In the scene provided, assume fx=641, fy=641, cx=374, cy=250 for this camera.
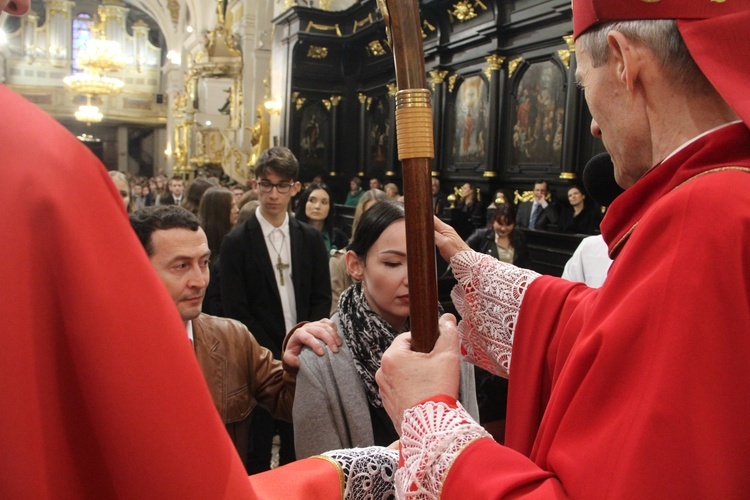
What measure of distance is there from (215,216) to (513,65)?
23.8ft

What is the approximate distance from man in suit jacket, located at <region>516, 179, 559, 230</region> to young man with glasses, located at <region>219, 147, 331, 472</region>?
5281mm

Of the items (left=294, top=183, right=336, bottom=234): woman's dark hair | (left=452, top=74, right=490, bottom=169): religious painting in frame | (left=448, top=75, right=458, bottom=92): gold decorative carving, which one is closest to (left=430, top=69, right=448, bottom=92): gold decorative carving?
(left=448, top=75, right=458, bottom=92): gold decorative carving

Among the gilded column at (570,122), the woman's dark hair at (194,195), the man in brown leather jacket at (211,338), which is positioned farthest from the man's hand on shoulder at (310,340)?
the gilded column at (570,122)

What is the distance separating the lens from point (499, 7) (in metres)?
10.1

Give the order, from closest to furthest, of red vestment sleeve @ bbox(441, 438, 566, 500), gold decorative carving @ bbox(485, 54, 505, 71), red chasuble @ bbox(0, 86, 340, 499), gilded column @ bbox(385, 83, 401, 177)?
red chasuble @ bbox(0, 86, 340, 499), red vestment sleeve @ bbox(441, 438, 566, 500), gold decorative carving @ bbox(485, 54, 505, 71), gilded column @ bbox(385, 83, 401, 177)

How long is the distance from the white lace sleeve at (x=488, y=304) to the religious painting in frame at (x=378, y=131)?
39.6 ft

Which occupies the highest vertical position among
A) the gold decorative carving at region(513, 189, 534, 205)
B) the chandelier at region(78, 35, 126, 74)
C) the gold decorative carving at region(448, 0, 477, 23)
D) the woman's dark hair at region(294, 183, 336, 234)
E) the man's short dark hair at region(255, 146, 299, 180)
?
the chandelier at region(78, 35, 126, 74)

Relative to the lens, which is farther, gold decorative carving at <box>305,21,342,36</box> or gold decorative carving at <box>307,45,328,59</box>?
gold decorative carving at <box>307,45,328,59</box>

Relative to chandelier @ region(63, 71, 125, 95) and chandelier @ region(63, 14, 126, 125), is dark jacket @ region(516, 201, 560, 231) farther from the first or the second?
chandelier @ region(63, 71, 125, 95)

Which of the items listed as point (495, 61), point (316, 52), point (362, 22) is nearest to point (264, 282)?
point (495, 61)

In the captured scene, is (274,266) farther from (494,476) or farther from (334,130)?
(334,130)

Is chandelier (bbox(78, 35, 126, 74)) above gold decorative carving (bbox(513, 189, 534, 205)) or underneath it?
above

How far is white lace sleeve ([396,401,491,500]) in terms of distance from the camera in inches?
42.1

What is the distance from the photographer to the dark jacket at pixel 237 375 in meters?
1.98
